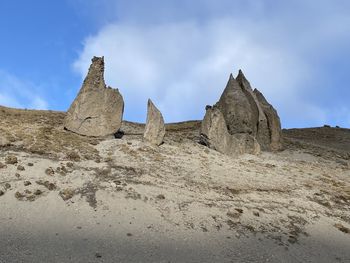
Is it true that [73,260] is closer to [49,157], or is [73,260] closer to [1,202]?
→ [1,202]

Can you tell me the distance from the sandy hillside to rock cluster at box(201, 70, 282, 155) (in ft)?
5.48

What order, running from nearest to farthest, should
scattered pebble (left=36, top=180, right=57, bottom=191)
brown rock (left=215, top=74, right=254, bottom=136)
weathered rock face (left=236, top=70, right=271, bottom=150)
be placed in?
scattered pebble (left=36, top=180, right=57, bottom=191) → brown rock (left=215, top=74, right=254, bottom=136) → weathered rock face (left=236, top=70, right=271, bottom=150)

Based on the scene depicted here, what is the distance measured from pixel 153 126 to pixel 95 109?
3.52 m

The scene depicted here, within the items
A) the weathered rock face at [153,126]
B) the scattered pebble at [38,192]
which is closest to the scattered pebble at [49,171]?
Result: the scattered pebble at [38,192]

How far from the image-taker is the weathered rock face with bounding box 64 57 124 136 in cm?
2881

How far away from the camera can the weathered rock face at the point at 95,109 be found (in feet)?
94.5

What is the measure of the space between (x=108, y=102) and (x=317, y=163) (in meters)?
15.2

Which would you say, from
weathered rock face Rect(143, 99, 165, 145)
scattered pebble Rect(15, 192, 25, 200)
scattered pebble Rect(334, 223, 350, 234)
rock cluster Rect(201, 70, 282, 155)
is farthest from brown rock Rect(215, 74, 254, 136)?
scattered pebble Rect(15, 192, 25, 200)

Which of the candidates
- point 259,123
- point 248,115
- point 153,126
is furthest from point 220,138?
point 259,123

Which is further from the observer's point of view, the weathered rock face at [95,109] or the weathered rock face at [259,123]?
the weathered rock face at [259,123]

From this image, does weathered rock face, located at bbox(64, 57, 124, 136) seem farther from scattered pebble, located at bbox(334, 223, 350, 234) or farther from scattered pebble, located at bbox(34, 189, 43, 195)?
scattered pebble, located at bbox(334, 223, 350, 234)

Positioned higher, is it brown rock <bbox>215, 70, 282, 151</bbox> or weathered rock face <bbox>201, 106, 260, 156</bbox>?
brown rock <bbox>215, 70, 282, 151</bbox>

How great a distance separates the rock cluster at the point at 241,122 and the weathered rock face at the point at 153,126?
3481 mm

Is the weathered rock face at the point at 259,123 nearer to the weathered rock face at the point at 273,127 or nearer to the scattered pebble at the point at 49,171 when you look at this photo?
the weathered rock face at the point at 273,127
